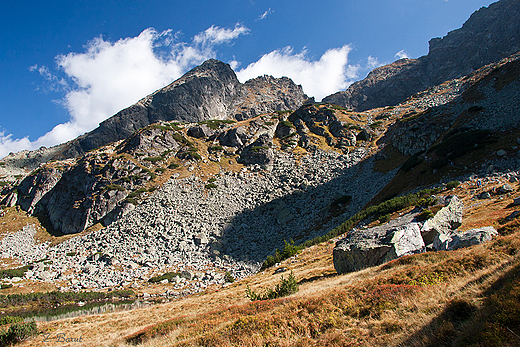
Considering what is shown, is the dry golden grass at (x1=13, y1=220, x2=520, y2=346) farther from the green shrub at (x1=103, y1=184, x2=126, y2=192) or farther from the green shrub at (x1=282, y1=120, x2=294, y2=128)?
the green shrub at (x1=282, y1=120, x2=294, y2=128)

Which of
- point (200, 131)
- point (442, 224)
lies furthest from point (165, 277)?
point (200, 131)

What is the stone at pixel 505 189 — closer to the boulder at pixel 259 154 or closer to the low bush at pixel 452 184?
the low bush at pixel 452 184

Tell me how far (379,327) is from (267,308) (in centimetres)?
631

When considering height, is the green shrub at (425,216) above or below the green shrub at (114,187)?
below

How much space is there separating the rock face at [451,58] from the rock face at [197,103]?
60.5 m

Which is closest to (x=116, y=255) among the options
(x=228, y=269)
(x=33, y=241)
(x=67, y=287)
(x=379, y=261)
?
(x=67, y=287)

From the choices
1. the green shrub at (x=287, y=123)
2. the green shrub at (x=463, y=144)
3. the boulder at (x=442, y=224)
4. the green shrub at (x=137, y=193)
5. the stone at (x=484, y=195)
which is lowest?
the stone at (x=484, y=195)

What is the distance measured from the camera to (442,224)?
65.5 feet

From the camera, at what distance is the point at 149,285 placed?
3878cm

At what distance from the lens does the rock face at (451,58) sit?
130750mm

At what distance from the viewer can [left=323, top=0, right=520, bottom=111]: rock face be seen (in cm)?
13075

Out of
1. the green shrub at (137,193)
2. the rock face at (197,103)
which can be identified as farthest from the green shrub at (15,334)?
the rock face at (197,103)

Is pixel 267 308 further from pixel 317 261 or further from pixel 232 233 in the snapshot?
pixel 232 233

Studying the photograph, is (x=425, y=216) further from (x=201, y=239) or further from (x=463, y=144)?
(x=201, y=239)
